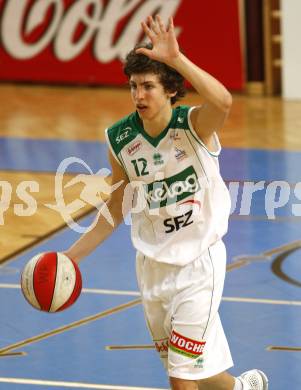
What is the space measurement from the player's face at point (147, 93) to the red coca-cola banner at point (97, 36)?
11540 millimetres

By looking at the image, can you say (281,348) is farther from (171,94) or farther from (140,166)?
Result: (171,94)

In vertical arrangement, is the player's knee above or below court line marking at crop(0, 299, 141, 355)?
above

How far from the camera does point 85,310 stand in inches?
346

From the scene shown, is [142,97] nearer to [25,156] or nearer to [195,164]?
[195,164]

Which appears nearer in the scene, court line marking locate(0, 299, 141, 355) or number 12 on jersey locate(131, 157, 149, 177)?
number 12 on jersey locate(131, 157, 149, 177)

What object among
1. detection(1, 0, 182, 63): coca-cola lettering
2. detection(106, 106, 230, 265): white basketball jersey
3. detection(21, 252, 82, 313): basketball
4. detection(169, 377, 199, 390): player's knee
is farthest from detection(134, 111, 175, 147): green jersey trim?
detection(1, 0, 182, 63): coca-cola lettering

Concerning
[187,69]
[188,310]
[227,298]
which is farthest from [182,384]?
[227,298]

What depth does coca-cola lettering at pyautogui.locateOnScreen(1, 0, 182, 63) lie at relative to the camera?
1783 centimetres

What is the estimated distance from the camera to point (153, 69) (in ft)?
A: 19.6

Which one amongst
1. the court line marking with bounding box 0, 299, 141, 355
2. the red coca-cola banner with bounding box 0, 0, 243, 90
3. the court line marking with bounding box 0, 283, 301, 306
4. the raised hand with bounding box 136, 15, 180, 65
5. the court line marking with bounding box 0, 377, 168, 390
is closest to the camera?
the raised hand with bounding box 136, 15, 180, 65

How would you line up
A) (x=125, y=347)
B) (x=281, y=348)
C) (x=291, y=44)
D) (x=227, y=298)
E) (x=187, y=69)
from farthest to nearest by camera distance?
(x=291, y=44)
(x=227, y=298)
(x=125, y=347)
(x=281, y=348)
(x=187, y=69)

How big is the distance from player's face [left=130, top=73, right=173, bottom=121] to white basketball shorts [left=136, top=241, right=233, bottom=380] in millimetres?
858

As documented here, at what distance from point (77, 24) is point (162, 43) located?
12.7m

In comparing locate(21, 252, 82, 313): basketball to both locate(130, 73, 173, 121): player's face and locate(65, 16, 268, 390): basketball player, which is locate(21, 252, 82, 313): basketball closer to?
locate(65, 16, 268, 390): basketball player
